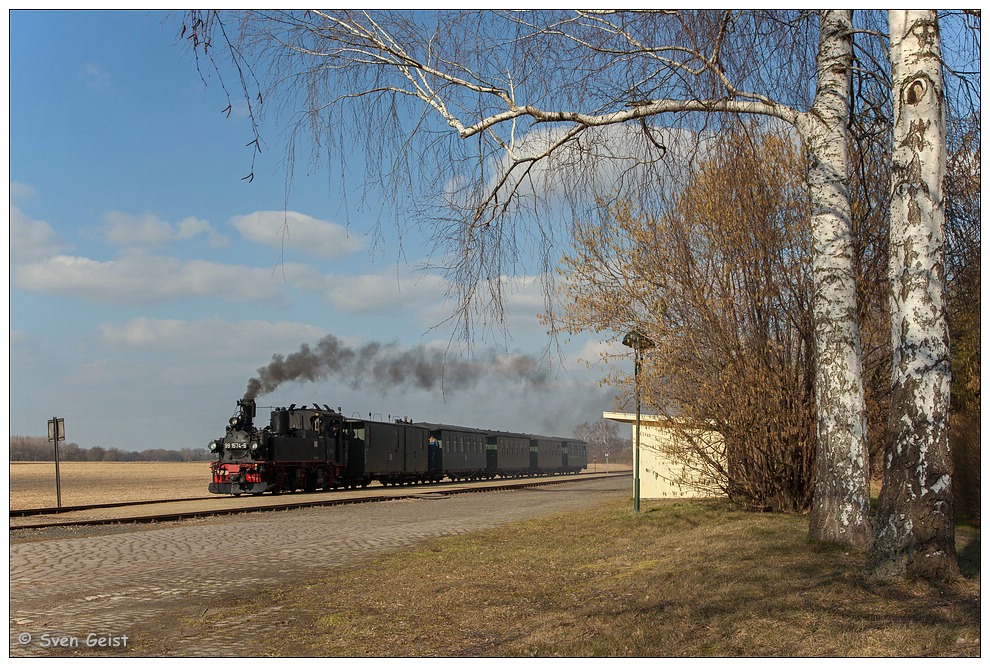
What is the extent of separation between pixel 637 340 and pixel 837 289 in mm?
6806

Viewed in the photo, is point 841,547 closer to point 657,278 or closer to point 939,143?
point 939,143

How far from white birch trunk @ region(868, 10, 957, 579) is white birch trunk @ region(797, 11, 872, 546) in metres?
1.40

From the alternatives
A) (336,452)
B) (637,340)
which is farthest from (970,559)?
(336,452)

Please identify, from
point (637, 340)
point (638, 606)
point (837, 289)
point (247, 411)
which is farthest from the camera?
point (247, 411)

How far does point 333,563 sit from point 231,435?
21703 millimetres

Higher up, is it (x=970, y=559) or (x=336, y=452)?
(x=970, y=559)

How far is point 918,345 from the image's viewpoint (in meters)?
6.96

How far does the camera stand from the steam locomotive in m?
31.6

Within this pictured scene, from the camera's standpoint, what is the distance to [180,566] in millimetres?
11469

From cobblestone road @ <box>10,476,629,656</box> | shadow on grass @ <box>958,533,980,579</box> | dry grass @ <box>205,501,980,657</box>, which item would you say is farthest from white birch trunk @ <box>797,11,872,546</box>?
cobblestone road @ <box>10,476,629,656</box>

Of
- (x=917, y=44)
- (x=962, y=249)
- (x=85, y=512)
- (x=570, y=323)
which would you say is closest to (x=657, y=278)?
(x=570, y=323)

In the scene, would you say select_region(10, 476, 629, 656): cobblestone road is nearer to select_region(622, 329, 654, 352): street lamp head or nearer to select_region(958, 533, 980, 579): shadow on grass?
select_region(622, 329, 654, 352): street lamp head

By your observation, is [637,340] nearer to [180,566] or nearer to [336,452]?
[180,566]

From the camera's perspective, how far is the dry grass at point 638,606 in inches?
221
